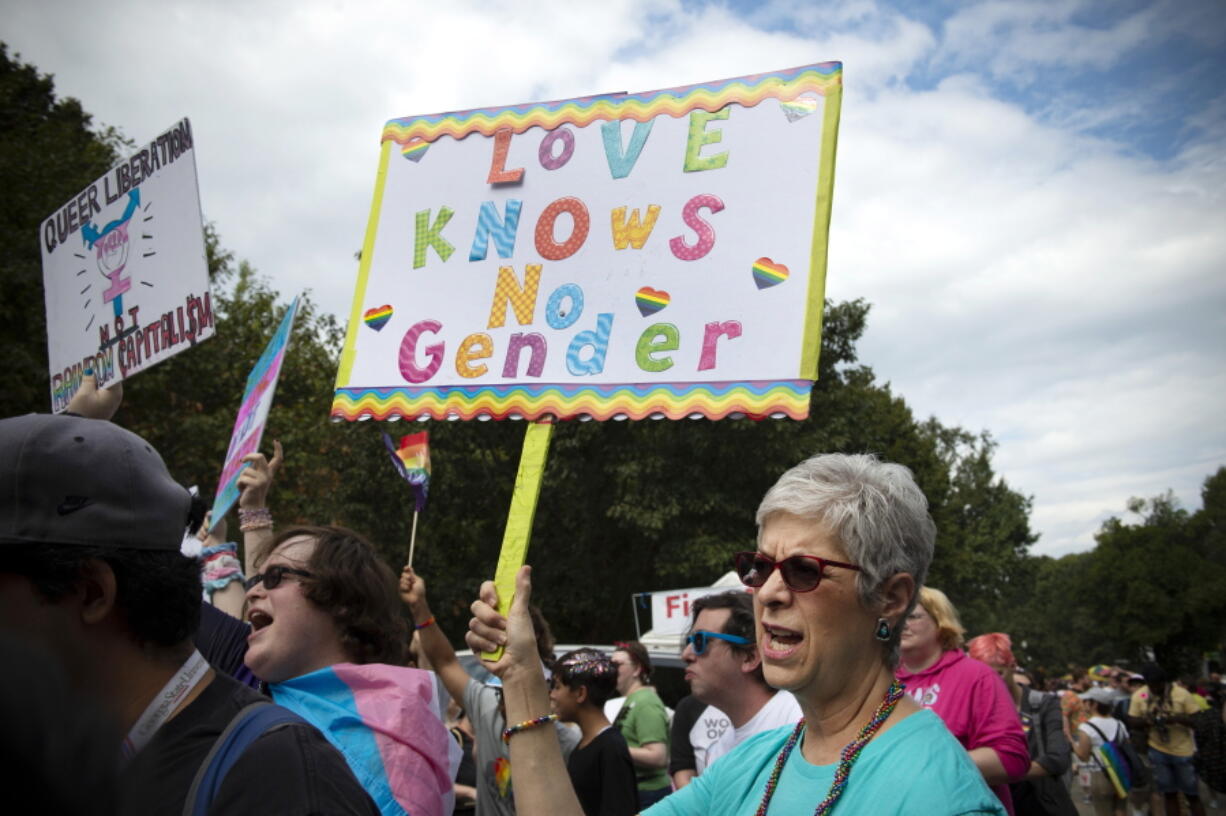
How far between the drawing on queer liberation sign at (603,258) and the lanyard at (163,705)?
2041 millimetres

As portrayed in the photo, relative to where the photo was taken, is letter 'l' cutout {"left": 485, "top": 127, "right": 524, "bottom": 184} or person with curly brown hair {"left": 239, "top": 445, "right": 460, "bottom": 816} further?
letter 'l' cutout {"left": 485, "top": 127, "right": 524, "bottom": 184}

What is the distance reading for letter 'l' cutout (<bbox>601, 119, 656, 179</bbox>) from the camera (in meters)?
3.82

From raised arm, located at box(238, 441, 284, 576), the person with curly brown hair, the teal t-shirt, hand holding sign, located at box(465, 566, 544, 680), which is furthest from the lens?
raised arm, located at box(238, 441, 284, 576)

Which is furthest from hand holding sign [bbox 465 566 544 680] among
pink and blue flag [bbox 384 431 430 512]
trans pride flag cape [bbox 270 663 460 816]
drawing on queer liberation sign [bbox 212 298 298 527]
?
drawing on queer liberation sign [bbox 212 298 298 527]

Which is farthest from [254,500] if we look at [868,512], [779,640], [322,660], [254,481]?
[868,512]

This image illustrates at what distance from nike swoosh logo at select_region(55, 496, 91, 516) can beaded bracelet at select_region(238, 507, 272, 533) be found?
2.19 metres

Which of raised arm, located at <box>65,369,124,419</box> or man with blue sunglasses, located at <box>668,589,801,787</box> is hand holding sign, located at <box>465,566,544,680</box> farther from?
raised arm, located at <box>65,369,124,419</box>

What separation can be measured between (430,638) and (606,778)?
103 centimetres

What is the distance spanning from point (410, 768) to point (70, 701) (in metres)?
1.85

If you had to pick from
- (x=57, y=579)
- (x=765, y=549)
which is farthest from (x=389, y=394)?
(x=57, y=579)

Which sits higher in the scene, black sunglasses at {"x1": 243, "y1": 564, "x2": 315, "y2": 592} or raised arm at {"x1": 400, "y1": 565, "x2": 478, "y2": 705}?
black sunglasses at {"x1": 243, "y1": 564, "x2": 315, "y2": 592}

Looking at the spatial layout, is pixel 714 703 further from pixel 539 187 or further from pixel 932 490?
pixel 932 490

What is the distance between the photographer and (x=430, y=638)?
3676mm

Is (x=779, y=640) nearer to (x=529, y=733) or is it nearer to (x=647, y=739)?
(x=529, y=733)
